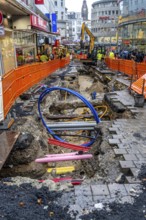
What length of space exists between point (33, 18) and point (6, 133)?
42.4ft

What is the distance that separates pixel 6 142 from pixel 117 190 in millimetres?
2974

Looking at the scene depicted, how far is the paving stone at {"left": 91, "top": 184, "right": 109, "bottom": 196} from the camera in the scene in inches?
152

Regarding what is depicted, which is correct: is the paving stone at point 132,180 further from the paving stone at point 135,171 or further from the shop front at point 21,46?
the shop front at point 21,46

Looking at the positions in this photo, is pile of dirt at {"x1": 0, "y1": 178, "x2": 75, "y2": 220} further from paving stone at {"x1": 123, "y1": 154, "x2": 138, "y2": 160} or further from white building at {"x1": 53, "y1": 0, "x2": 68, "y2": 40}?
white building at {"x1": 53, "y1": 0, "x2": 68, "y2": 40}

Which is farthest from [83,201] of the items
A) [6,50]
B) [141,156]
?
[6,50]

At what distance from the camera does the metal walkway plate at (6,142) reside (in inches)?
196

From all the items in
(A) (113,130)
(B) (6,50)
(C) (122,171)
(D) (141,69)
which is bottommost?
(C) (122,171)

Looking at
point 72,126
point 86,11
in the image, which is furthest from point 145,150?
point 86,11

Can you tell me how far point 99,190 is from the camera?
12.9 ft

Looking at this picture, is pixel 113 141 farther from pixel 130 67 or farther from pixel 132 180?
pixel 130 67

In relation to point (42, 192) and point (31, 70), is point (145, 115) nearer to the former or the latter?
point (42, 192)

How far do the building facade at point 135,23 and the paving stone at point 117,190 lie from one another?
3328 centimetres

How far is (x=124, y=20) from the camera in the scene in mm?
41625

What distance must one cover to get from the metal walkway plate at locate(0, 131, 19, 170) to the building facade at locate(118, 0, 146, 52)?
32.1m
